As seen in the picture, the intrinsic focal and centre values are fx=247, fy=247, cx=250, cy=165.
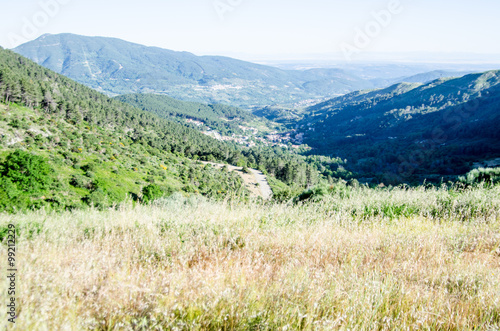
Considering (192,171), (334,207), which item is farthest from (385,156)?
(334,207)

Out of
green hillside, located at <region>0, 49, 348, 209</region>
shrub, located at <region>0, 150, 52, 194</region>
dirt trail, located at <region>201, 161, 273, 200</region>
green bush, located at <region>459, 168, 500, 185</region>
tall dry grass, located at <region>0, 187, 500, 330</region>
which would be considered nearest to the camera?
tall dry grass, located at <region>0, 187, 500, 330</region>

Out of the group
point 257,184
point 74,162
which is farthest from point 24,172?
point 257,184

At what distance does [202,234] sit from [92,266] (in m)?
1.41

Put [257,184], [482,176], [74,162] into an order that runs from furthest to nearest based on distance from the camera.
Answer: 1. [257,184]
2. [74,162]
3. [482,176]

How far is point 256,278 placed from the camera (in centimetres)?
245

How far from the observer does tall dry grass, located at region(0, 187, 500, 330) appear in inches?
71.3

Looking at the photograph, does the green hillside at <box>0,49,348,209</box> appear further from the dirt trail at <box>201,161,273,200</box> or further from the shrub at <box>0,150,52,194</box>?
the dirt trail at <box>201,161,273,200</box>

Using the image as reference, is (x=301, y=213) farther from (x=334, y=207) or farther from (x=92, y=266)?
(x=92, y=266)

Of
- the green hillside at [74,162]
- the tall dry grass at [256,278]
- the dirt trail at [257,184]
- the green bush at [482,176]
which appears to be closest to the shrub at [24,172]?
the green hillside at [74,162]

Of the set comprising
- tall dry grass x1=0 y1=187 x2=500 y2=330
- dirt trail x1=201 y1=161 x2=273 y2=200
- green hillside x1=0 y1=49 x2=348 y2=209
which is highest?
tall dry grass x1=0 y1=187 x2=500 y2=330

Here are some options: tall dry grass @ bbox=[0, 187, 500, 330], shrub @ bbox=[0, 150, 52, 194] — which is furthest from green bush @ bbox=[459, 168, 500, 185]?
shrub @ bbox=[0, 150, 52, 194]

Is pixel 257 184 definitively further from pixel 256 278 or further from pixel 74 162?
pixel 256 278

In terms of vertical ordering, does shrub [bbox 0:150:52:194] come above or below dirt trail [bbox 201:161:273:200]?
above

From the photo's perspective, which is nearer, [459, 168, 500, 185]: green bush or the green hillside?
[459, 168, 500, 185]: green bush
